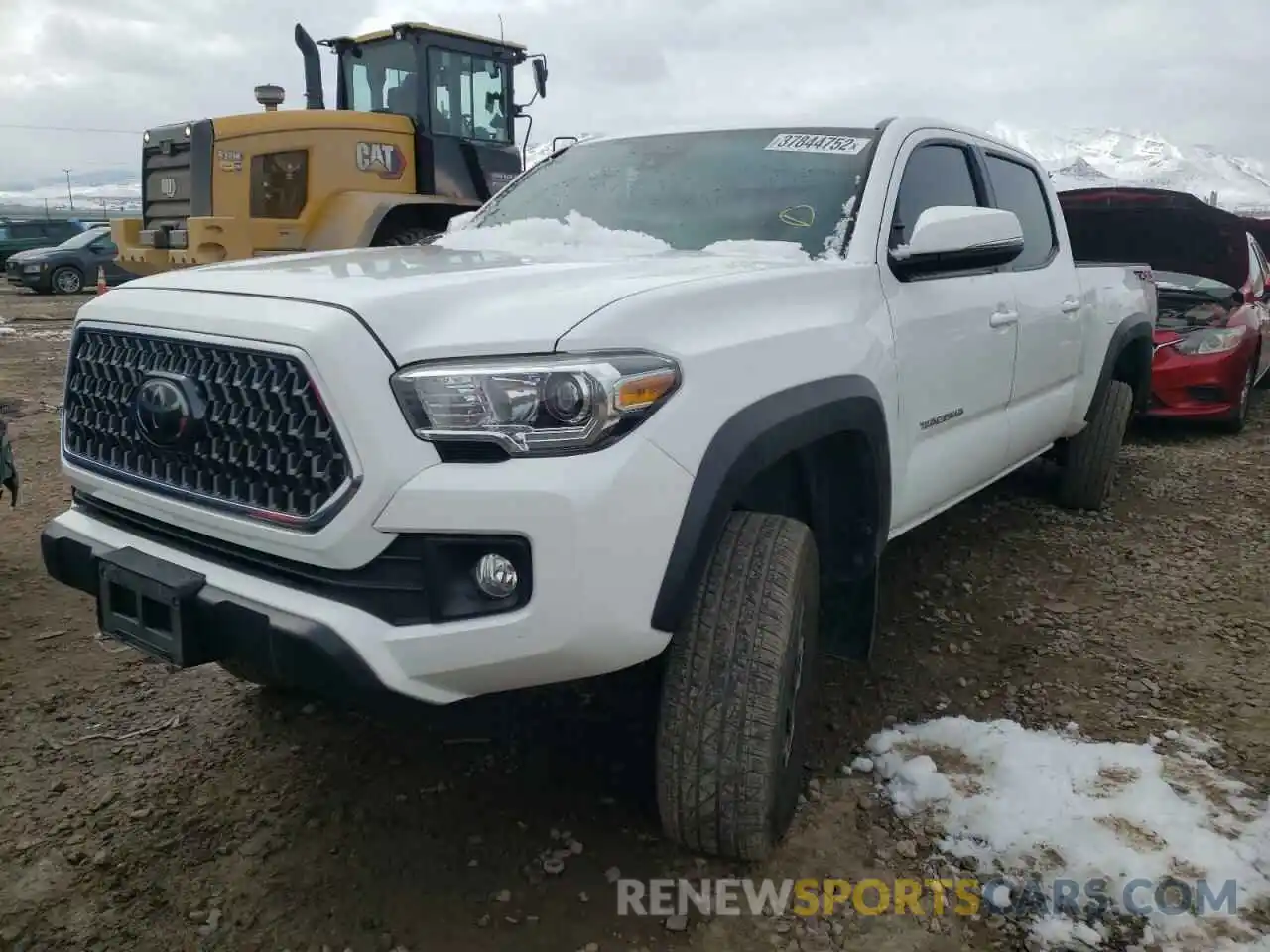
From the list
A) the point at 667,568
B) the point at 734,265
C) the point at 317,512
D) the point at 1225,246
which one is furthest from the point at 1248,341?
the point at 317,512

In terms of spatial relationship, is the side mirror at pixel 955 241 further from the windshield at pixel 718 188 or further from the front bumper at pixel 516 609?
the front bumper at pixel 516 609

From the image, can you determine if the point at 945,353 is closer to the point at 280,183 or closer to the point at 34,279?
the point at 280,183

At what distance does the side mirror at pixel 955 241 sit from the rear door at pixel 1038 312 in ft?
2.63

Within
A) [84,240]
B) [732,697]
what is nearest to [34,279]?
[84,240]

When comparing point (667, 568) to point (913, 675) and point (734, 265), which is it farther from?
point (913, 675)

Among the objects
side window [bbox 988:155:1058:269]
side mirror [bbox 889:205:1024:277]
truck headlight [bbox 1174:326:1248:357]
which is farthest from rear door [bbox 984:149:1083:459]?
truck headlight [bbox 1174:326:1248:357]

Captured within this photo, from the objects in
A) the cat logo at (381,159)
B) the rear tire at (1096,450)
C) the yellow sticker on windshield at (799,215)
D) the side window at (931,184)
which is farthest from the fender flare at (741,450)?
the cat logo at (381,159)

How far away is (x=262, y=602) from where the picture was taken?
2010 millimetres

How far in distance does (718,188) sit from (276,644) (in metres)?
2.00

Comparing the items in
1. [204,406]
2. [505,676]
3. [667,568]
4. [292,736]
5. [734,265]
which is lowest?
[292,736]

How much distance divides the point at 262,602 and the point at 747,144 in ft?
7.17

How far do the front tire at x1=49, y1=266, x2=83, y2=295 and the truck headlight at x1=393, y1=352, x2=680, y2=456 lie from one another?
19928 millimetres

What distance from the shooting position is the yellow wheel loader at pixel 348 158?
835cm

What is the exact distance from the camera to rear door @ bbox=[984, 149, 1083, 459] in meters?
3.86
